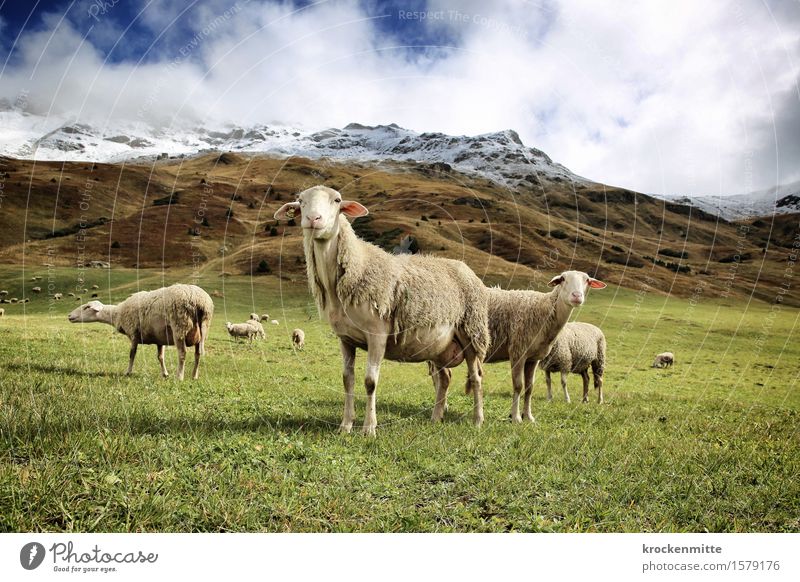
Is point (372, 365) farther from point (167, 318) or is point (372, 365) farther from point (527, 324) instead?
point (167, 318)

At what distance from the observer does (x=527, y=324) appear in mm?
11805

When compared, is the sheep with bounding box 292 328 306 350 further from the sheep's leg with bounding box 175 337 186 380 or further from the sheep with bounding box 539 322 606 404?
the sheep with bounding box 539 322 606 404

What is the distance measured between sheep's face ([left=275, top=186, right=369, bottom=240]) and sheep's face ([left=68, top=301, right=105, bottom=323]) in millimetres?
10912

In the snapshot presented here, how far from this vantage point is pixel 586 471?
6.40 meters

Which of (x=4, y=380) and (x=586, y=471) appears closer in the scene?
(x=586, y=471)

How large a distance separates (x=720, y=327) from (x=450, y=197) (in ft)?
107

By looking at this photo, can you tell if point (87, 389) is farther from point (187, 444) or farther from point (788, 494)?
point (788, 494)

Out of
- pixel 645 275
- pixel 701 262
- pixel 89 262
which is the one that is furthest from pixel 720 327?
pixel 89 262

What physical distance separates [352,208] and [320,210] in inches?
34.5

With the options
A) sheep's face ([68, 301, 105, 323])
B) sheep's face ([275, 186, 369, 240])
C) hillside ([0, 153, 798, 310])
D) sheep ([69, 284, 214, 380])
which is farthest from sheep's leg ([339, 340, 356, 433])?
sheep's face ([68, 301, 105, 323])

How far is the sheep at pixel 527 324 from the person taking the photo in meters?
10.7

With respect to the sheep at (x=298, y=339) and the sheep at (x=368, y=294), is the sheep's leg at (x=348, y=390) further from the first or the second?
the sheep at (x=298, y=339)

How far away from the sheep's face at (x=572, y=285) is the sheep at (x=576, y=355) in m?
4.71

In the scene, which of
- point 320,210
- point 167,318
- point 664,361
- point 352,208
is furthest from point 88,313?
point 664,361
